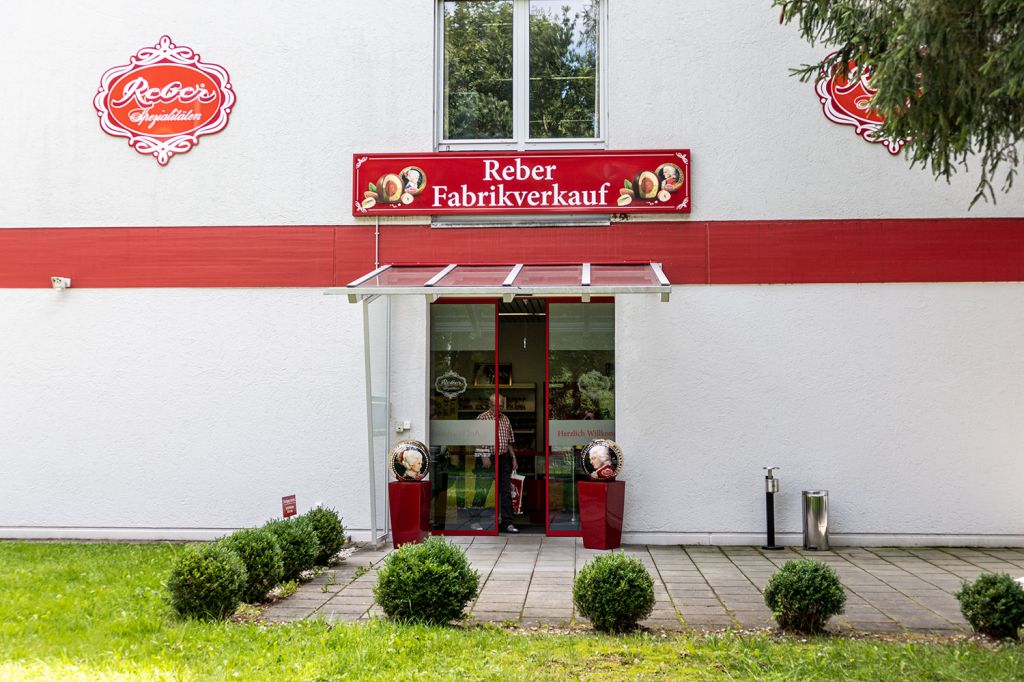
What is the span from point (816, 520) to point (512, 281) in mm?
4399

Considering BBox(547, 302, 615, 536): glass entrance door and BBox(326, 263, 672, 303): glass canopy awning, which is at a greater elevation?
BBox(326, 263, 672, 303): glass canopy awning

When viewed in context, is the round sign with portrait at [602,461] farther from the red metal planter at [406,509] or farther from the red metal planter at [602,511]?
the red metal planter at [406,509]

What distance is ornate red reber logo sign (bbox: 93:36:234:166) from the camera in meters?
10.9

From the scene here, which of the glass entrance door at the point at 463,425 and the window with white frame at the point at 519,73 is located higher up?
the window with white frame at the point at 519,73

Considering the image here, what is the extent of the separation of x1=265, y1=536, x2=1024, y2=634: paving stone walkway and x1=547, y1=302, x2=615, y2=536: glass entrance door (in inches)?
21.0

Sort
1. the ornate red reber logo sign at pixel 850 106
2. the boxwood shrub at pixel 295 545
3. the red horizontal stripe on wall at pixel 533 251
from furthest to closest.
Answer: the ornate red reber logo sign at pixel 850 106, the red horizontal stripe on wall at pixel 533 251, the boxwood shrub at pixel 295 545

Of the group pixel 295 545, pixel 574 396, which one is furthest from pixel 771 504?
pixel 295 545

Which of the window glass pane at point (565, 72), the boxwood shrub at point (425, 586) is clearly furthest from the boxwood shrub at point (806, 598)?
the window glass pane at point (565, 72)

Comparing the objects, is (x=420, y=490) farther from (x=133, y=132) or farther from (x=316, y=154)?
(x=133, y=132)

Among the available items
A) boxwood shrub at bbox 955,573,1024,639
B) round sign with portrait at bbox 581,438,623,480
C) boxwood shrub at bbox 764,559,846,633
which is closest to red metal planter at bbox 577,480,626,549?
round sign with portrait at bbox 581,438,623,480

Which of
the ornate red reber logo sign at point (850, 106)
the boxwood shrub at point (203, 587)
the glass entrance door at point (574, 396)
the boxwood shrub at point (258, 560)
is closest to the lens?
the boxwood shrub at point (203, 587)

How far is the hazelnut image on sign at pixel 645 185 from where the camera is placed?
1053 centimetres

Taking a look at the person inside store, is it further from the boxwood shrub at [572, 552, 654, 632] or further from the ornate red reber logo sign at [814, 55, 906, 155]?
the ornate red reber logo sign at [814, 55, 906, 155]

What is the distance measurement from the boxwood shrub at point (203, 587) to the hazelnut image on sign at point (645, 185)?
6319 millimetres
